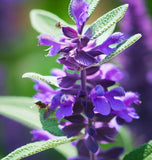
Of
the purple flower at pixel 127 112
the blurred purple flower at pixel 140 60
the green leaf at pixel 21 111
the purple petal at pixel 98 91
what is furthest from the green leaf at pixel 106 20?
the blurred purple flower at pixel 140 60

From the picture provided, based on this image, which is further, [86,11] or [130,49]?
→ [130,49]

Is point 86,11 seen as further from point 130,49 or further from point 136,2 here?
point 130,49

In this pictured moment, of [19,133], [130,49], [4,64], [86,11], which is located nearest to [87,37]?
[86,11]

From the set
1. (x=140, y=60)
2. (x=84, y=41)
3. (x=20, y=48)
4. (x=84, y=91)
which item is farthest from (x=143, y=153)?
(x=20, y=48)

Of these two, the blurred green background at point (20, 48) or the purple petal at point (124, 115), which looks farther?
the blurred green background at point (20, 48)

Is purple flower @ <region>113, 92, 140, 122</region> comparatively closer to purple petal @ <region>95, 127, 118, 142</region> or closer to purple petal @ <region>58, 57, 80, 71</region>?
purple petal @ <region>95, 127, 118, 142</region>

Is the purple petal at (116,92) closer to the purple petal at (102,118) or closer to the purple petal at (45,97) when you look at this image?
the purple petal at (102,118)

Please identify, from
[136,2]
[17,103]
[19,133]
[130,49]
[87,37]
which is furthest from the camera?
[19,133]
